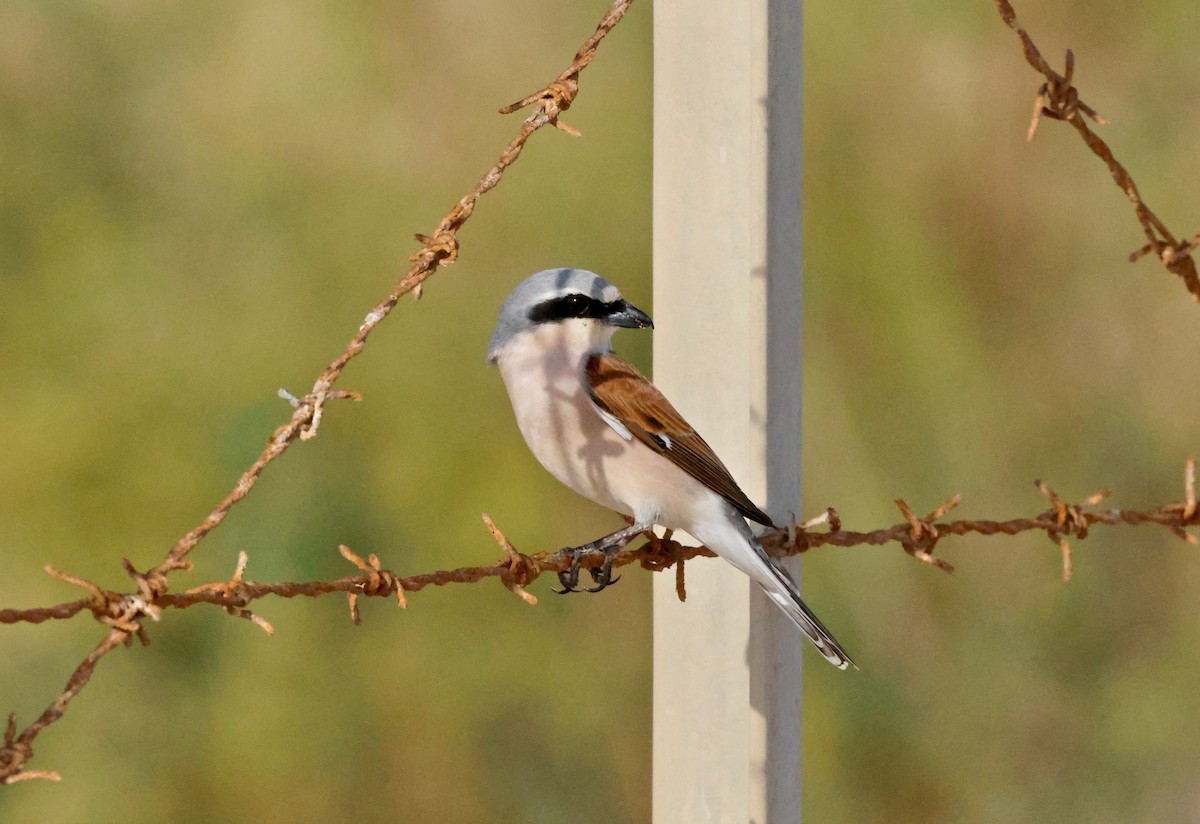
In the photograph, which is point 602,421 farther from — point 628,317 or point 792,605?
point 792,605

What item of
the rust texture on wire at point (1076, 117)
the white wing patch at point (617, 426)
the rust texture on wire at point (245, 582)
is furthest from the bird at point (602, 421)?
the rust texture on wire at point (1076, 117)

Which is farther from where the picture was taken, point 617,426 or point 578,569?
point 617,426

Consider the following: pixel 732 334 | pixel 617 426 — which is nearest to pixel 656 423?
pixel 617 426

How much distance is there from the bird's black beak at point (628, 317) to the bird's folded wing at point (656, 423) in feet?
0.21

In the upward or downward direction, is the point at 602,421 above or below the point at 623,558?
above

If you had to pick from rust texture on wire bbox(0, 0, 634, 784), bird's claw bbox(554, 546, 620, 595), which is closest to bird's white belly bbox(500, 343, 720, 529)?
bird's claw bbox(554, 546, 620, 595)

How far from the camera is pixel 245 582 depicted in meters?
1.44

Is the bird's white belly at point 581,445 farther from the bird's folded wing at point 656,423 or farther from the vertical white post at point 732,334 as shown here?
the vertical white post at point 732,334

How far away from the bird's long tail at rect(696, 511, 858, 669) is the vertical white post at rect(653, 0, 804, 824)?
4 cm

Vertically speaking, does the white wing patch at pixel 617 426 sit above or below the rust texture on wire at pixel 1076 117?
below

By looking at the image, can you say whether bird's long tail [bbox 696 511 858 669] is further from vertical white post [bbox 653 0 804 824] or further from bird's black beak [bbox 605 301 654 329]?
bird's black beak [bbox 605 301 654 329]

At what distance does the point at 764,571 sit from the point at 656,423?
0.28 metres

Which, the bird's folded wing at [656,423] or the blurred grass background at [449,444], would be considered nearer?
the bird's folded wing at [656,423]

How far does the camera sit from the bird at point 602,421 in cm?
202
